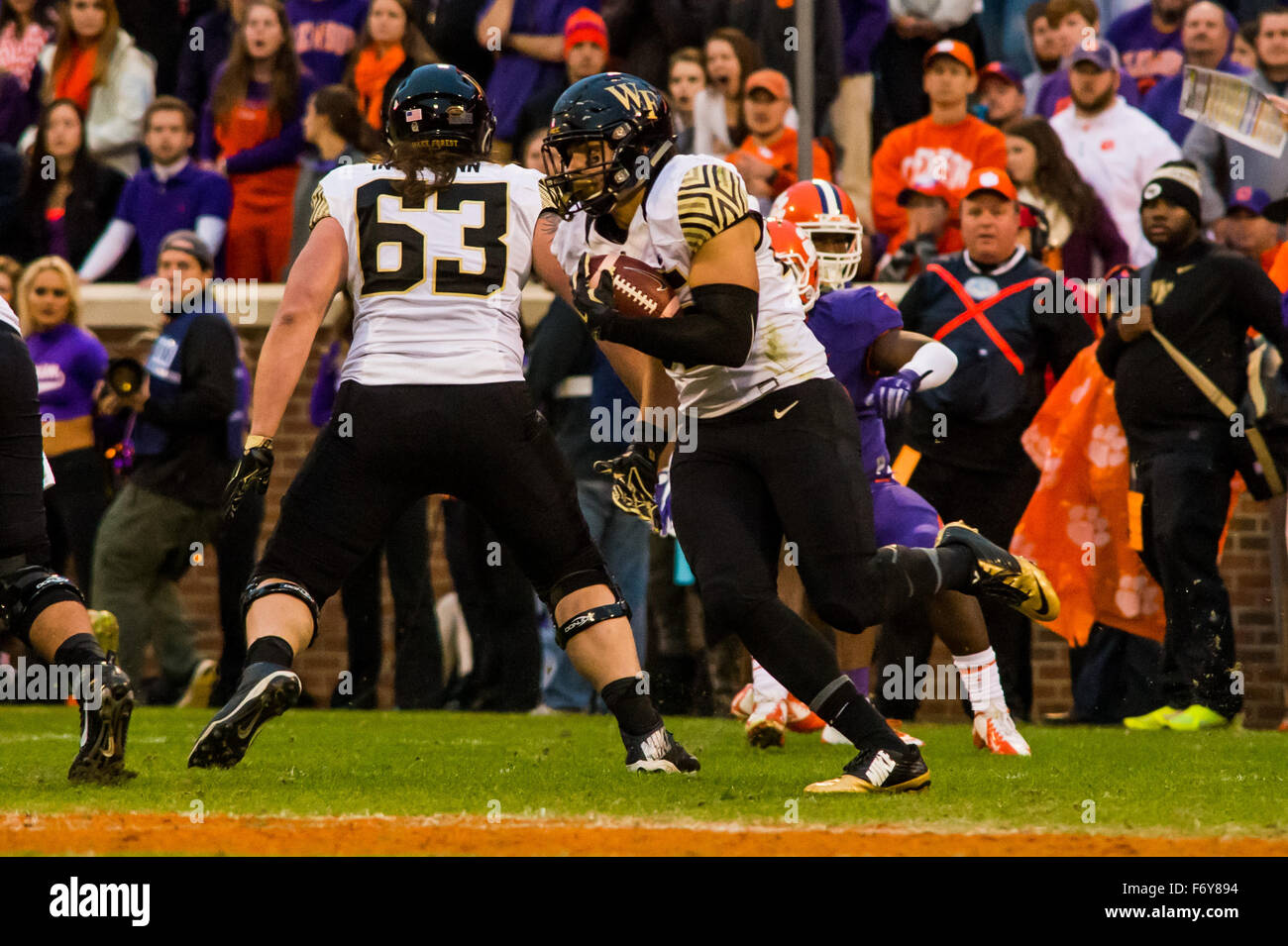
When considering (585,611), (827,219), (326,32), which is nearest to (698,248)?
(585,611)

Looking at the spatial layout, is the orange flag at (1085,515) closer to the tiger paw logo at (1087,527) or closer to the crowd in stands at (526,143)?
the tiger paw logo at (1087,527)

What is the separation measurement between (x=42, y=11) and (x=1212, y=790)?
1072 cm

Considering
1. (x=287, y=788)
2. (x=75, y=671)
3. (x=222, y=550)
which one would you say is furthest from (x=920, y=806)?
(x=222, y=550)

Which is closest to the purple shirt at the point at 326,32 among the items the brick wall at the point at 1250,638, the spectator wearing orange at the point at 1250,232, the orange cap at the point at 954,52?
the orange cap at the point at 954,52

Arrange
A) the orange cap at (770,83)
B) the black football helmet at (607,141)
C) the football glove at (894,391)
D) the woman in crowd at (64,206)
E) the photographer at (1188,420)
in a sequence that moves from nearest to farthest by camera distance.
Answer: the black football helmet at (607,141) → the football glove at (894,391) → the photographer at (1188,420) → the orange cap at (770,83) → the woman in crowd at (64,206)

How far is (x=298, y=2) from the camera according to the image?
13.0m

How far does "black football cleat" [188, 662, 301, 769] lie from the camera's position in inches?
220

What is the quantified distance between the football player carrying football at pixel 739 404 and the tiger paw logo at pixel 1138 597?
4.05m

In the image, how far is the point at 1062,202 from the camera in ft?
35.0

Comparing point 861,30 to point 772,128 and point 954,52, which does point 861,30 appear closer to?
point 954,52

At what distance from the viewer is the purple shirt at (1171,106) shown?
11.2 m

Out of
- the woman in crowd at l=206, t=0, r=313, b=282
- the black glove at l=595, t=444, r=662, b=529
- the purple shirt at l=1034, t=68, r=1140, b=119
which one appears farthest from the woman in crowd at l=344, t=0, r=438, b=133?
the black glove at l=595, t=444, r=662, b=529

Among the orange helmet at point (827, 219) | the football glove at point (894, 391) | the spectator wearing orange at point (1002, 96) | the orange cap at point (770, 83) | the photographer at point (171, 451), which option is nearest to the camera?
the football glove at point (894, 391)

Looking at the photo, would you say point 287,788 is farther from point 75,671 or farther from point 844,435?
point 844,435
